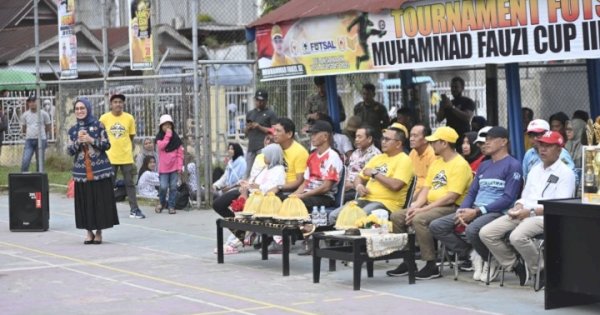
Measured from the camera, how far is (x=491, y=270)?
11.4m

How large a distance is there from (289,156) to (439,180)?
2361mm

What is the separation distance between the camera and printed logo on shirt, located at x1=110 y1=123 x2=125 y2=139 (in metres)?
→ 17.6

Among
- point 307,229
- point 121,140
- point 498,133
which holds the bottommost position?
point 307,229

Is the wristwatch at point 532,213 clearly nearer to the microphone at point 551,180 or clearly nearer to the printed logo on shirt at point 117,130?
the microphone at point 551,180

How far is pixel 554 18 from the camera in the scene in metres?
12.3

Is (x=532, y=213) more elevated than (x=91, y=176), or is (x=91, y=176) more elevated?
(x=91, y=176)

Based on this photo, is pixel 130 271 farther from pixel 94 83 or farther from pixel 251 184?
pixel 94 83

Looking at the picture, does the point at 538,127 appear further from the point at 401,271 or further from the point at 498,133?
the point at 401,271

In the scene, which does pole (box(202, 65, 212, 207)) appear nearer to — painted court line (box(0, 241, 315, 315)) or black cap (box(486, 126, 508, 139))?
painted court line (box(0, 241, 315, 315))

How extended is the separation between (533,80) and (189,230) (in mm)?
7909

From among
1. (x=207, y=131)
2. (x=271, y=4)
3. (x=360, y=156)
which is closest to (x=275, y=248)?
(x=360, y=156)

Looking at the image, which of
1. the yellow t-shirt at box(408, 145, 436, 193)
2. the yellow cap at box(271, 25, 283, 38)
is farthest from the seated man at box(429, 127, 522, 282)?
the yellow cap at box(271, 25, 283, 38)

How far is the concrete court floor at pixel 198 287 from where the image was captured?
1047 cm

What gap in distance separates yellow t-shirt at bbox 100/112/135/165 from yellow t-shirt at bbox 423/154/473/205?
668cm
